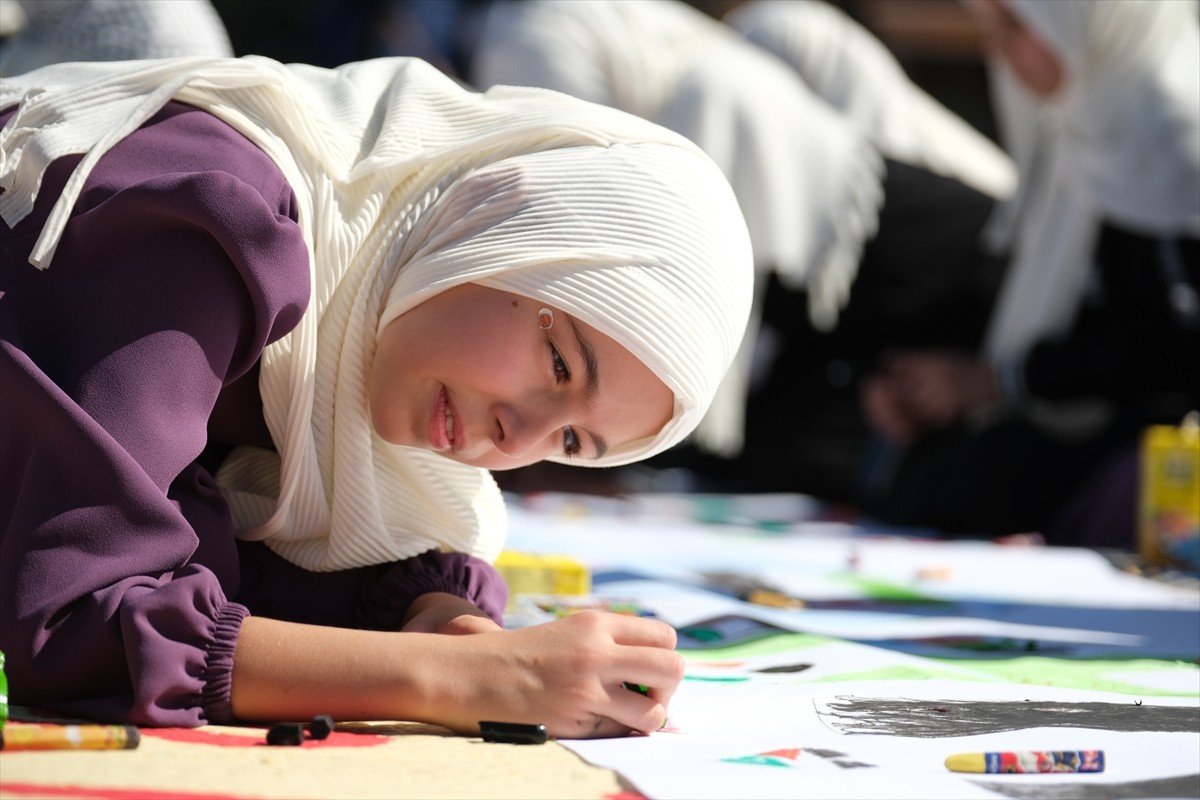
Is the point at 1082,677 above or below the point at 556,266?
below

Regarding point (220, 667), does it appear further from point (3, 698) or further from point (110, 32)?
point (110, 32)

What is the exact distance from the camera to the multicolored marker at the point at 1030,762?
4.18ft

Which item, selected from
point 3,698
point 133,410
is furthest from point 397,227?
point 3,698

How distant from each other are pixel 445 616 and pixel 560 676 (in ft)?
0.99

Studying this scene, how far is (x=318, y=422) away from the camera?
162 centimetres

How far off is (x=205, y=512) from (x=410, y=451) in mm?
319

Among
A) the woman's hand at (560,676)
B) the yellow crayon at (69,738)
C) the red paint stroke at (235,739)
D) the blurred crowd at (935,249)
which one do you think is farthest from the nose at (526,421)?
the blurred crowd at (935,249)

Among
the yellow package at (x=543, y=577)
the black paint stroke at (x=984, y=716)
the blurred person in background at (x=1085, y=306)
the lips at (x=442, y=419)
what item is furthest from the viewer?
the blurred person in background at (x=1085, y=306)

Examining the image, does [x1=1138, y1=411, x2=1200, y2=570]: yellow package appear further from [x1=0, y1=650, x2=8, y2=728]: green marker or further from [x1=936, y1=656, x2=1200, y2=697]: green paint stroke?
[x1=0, y1=650, x2=8, y2=728]: green marker

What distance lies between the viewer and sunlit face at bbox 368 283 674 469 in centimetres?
152

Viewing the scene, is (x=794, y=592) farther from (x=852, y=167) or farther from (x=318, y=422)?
(x=852, y=167)

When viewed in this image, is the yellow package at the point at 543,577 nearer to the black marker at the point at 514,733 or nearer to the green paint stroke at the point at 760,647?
the green paint stroke at the point at 760,647

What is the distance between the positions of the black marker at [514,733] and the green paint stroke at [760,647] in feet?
2.08

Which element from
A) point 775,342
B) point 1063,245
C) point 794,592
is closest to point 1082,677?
point 794,592
